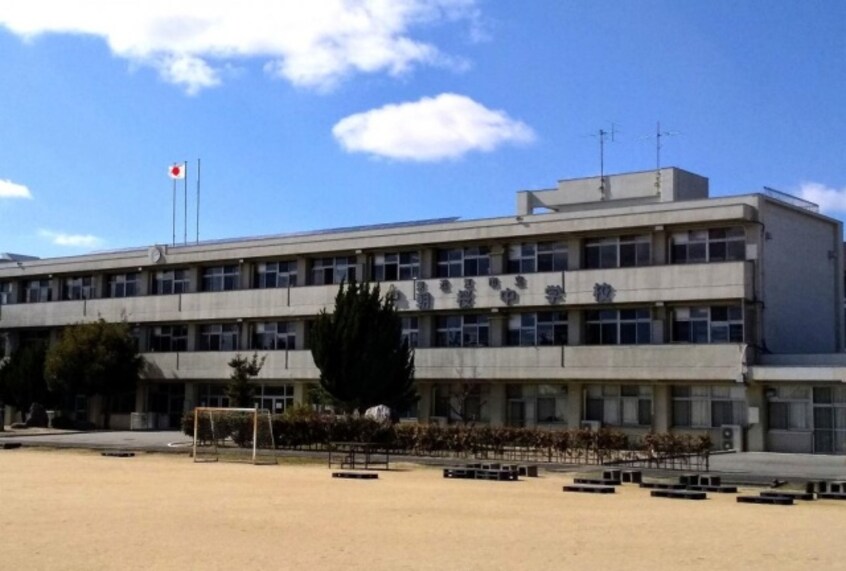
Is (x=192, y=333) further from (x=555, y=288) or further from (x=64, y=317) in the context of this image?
(x=555, y=288)

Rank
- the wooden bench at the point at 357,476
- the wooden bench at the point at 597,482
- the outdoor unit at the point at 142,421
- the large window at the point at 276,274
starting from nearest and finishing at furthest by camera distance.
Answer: the wooden bench at the point at 597,482 → the wooden bench at the point at 357,476 → the large window at the point at 276,274 → the outdoor unit at the point at 142,421

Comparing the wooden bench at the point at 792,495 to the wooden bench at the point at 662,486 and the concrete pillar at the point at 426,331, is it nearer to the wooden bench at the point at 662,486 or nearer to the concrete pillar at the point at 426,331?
the wooden bench at the point at 662,486

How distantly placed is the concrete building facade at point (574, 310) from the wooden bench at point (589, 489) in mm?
17948

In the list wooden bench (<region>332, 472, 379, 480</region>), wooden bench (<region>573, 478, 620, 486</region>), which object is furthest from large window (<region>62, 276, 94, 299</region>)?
wooden bench (<region>573, 478, 620, 486</region>)

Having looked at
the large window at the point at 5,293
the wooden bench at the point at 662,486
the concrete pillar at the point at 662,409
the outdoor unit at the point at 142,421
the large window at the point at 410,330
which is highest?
the large window at the point at 5,293

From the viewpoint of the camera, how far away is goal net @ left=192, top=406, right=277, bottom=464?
39500 mm

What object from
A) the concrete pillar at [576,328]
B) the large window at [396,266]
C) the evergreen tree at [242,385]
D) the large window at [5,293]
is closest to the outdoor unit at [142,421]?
the evergreen tree at [242,385]

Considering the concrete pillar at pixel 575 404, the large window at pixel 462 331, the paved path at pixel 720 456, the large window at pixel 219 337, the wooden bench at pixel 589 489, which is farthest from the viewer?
the large window at pixel 219 337

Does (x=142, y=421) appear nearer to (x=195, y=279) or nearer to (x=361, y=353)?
(x=195, y=279)

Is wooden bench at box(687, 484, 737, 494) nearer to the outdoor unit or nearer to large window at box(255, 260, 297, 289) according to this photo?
large window at box(255, 260, 297, 289)

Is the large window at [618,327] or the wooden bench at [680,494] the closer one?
the wooden bench at [680,494]

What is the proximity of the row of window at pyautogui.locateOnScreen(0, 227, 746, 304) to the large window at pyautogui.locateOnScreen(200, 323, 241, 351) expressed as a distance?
205cm

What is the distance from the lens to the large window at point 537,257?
1892 inches

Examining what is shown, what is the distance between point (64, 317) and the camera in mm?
65188
